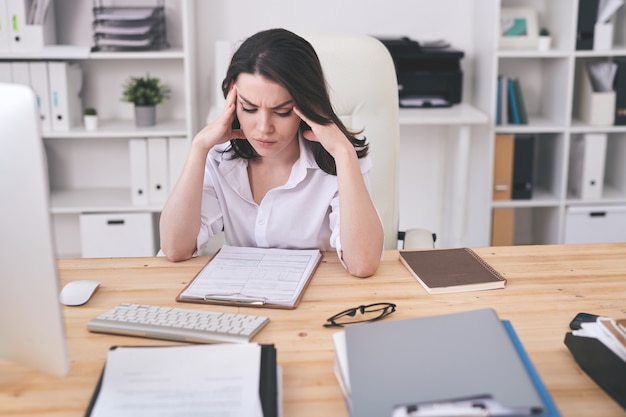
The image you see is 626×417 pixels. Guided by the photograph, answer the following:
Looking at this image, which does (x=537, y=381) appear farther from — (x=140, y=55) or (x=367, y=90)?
(x=140, y=55)

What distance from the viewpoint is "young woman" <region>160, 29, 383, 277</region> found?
4.88ft

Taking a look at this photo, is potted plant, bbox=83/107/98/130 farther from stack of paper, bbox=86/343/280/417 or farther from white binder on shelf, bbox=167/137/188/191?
stack of paper, bbox=86/343/280/417

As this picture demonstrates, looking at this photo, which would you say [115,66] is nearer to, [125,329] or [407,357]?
[125,329]

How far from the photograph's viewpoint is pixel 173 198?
1596 millimetres

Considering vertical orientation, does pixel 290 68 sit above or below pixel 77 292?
above

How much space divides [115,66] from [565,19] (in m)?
1.86

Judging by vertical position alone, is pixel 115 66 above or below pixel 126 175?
above

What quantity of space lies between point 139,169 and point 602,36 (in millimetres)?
1920

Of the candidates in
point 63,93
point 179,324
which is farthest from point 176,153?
point 179,324

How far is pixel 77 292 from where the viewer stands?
130 cm

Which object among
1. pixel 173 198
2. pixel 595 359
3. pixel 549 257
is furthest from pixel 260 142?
pixel 595 359

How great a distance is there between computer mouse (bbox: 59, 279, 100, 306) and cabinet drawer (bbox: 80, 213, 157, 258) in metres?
1.69

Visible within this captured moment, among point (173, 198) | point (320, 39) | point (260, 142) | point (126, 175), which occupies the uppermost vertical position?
point (320, 39)

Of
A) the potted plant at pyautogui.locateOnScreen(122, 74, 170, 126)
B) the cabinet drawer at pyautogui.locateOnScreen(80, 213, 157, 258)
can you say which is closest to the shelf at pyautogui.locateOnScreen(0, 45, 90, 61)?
the potted plant at pyautogui.locateOnScreen(122, 74, 170, 126)
